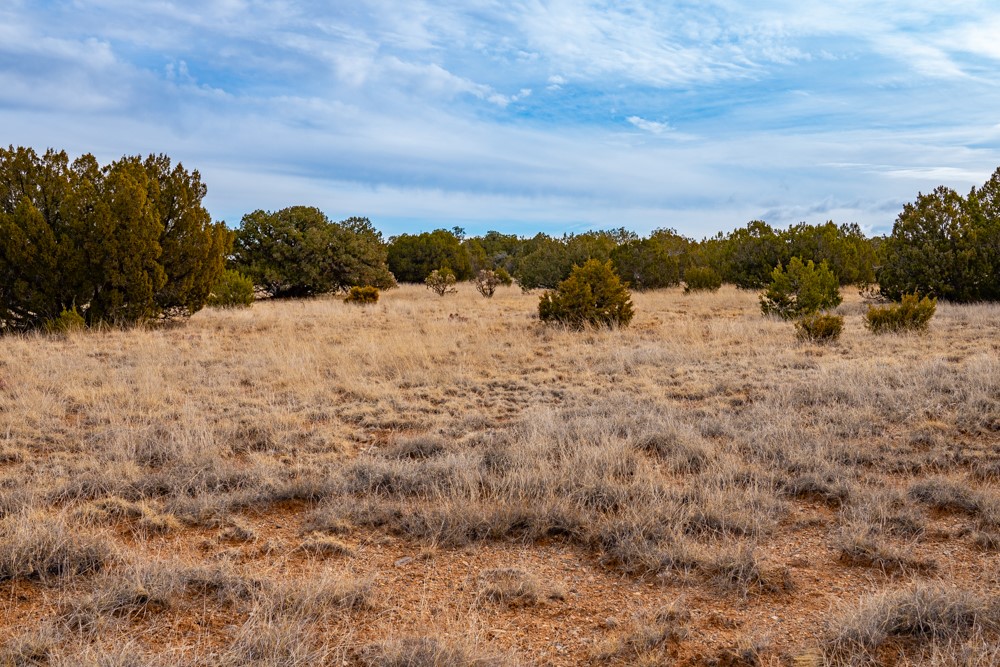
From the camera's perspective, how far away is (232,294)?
1897 cm

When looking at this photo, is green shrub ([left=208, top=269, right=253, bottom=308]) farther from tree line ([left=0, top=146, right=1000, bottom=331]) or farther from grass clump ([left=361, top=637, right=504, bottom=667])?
grass clump ([left=361, top=637, right=504, bottom=667])

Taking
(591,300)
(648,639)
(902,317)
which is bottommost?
(648,639)

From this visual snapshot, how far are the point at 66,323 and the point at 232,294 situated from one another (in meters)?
6.78

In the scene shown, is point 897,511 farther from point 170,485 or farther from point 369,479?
point 170,485

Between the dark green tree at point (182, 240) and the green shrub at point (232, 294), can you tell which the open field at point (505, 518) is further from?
the green shrub at point (232, 294)

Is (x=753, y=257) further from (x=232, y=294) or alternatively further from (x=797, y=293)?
(x=232, y=294)

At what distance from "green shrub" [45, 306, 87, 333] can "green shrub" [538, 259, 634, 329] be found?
9.60 meters

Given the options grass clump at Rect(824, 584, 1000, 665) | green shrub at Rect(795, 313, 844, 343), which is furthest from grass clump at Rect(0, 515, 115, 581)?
green shrub at Rect(795, 313, 844, 343)

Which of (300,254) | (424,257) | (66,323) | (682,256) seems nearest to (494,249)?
(424,257)

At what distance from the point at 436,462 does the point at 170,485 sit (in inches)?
74.7

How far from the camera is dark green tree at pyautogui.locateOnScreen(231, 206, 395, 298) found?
78.3ft

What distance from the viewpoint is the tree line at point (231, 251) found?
12695mm

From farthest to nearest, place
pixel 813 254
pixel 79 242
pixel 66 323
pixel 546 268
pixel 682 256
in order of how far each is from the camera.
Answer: pixel 682 256
pixel 546 268
pixel 813 254
pixel 79 242
pixel 66 323

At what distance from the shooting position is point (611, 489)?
4145 millimetres
